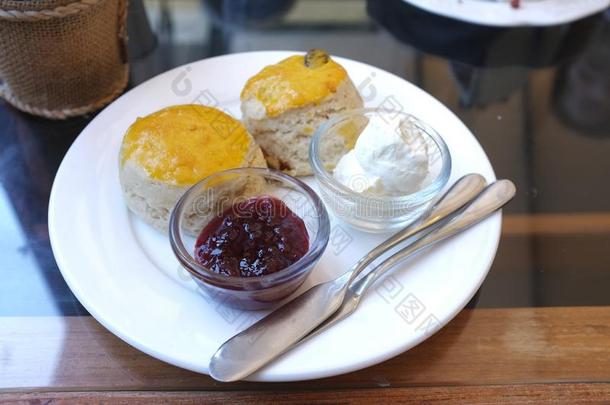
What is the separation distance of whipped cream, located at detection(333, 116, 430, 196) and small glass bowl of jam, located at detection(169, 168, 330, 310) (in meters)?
0.18

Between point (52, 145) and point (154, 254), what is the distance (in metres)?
0.87

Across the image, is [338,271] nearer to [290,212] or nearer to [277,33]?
[290,212]

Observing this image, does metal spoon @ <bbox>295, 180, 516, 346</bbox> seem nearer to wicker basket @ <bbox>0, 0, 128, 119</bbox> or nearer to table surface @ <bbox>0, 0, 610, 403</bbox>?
table surface @ <bbox>0, 0, 610, 403</bbox>

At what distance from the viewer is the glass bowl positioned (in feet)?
5.49

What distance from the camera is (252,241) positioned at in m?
1.51

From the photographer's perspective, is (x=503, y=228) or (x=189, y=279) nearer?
(x=189, y=279)

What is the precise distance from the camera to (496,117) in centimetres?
243

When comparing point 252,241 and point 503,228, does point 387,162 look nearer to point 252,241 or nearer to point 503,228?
point 252,241

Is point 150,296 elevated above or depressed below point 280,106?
below

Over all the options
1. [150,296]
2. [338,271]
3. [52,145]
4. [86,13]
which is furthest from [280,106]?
[52,145]

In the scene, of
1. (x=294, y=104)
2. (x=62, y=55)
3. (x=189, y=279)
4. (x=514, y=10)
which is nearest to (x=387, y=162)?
(x=294, y=104)

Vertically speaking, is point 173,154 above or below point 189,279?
above

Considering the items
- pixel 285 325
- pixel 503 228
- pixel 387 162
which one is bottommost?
pixel 503 228

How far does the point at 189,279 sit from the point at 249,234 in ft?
0.84
